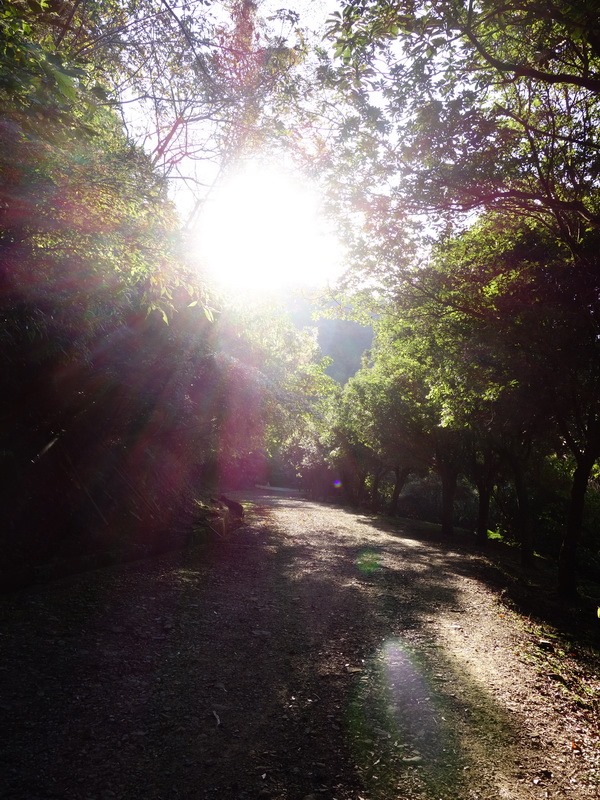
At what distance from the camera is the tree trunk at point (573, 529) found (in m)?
9.53

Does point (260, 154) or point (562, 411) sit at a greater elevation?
point (260, 154)

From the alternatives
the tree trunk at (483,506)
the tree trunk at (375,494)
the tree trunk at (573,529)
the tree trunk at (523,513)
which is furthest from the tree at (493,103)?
→ the tree trunk at (375,494)

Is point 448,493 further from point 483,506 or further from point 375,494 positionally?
point 375,494

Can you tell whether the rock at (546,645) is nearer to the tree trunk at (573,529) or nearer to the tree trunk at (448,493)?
the tree trunk at (573,529)

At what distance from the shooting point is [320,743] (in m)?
3.83

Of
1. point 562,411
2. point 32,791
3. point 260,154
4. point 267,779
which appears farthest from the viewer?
point 562,411

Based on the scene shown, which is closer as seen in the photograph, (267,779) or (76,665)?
(267,779)

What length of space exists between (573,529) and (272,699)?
776 cm

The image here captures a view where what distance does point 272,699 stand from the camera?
4.50m

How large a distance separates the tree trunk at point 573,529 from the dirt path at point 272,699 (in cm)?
245

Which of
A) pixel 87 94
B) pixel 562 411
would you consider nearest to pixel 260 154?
pixel 87 94

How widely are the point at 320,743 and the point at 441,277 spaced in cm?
831

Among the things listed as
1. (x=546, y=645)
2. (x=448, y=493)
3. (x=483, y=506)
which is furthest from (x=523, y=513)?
(x=448, y=493)

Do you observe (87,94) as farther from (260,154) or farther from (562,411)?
(562,411)
